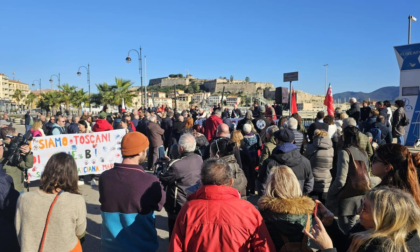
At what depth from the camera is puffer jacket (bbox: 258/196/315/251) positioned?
2.34 m

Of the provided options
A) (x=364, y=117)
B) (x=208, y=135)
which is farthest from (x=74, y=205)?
(x=364, y=117)

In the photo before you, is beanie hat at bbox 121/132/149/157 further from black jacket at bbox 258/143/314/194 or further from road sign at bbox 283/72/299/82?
road sign at bbox 283/72/299/82

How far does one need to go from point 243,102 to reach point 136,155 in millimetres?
124422

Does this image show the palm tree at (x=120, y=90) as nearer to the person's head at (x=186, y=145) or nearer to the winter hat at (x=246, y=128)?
the winter hat at (x=246, y=128)

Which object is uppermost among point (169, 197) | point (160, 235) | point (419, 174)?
point (419, 174)

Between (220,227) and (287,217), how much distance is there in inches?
22.1

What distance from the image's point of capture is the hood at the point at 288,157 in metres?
4.04

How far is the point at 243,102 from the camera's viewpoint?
414 ft

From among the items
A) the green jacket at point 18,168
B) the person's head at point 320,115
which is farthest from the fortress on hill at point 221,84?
the green jacket at point 18,168

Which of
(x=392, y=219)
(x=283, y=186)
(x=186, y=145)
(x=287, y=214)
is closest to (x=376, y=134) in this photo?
(x=186, y=145)

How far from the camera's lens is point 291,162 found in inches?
160

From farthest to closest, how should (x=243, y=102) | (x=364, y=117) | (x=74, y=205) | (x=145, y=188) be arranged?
(x=243, y=102) < (x=364, y=117) < (x=145, y=188) < (x=74, y=205)

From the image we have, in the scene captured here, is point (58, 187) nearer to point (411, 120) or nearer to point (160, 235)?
point (160, 235)

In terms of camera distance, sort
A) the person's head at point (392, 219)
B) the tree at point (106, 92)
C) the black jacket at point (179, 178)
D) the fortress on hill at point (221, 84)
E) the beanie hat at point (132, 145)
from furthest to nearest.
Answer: the fortress on hill at point (221, 84) → the tree at point (106, 92) → the black jacket at point (179, 178) → the beanie hat at point (132, 145) → the person's head at point (392, 219)
